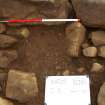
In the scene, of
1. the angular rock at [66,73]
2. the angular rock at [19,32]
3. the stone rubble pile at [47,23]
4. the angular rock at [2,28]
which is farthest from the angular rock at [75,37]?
Answer: the angular rock at [2,28]

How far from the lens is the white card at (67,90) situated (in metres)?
1.61

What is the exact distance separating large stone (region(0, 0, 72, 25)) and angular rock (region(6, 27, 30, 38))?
0.08 m

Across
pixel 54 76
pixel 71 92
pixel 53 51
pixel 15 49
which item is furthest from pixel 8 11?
pixel 71 92

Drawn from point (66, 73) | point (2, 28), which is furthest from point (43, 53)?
point (2, 28)

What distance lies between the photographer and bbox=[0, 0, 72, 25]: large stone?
6.09ft

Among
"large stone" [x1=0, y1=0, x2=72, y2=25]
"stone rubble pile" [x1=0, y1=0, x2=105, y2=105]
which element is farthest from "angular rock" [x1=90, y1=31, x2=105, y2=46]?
"large stone" [x1=0, y1=0, x2=72, y2=25]

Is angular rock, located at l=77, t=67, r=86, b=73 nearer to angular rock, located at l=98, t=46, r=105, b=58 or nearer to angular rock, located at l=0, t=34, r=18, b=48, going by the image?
angular rock, located at l=98, t=46, r=105, b=58

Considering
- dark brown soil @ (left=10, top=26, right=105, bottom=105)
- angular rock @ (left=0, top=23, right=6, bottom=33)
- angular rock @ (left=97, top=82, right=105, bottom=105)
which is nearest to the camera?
angular rock @ (left=97, top=82, right=105, bottom=105)

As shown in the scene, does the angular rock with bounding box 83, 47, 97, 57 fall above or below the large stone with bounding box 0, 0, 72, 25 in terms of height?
below

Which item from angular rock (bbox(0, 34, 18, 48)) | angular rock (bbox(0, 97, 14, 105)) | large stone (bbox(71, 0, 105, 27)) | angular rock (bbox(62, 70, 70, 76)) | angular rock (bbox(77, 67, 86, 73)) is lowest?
angular rock (bbox(0, 97, 14, 105))

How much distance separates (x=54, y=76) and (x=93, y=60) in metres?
0.25

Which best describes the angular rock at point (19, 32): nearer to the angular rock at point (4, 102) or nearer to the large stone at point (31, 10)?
the large stone at point (31, 10)

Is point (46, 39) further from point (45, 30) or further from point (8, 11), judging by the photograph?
Result: point (8, 11)

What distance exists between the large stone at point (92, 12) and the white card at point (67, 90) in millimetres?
340
